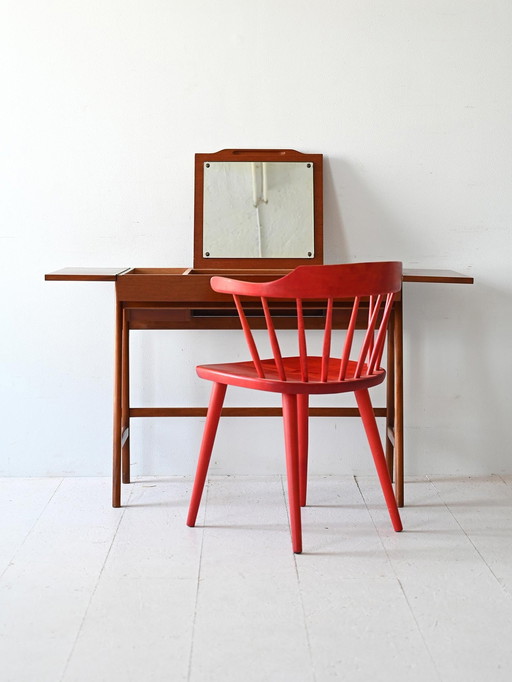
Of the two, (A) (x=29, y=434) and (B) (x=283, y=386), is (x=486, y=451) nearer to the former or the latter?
(B) (x=283, y=386)

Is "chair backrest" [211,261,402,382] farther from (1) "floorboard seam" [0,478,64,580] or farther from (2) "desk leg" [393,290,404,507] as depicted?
(1) "floorboard seam" [0,478,64,580]

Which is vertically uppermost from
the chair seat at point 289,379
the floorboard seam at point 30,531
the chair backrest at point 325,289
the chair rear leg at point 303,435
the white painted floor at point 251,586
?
the chair backrest at point 325,289

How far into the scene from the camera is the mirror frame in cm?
Answer: 325

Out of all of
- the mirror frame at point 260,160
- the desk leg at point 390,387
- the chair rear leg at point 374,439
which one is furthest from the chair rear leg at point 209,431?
the desk leg at point 390,387

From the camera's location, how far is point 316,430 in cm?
341

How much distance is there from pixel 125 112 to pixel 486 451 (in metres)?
1.96

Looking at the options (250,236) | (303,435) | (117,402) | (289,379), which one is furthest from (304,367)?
(250,236)

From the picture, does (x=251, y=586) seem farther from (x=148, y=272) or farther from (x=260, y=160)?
(x=260, y=160)

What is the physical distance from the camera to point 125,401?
128 inches

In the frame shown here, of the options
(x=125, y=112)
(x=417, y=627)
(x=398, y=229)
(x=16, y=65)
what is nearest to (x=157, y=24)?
(x=125, y=112)

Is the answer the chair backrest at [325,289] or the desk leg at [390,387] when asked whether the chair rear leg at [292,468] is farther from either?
the desk leg at [390,387]

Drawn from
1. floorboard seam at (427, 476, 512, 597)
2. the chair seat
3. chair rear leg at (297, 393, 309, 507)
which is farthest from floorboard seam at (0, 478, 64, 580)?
floorboard seam at (427, 476, 512, 597)

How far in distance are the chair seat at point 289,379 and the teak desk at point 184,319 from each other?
0.22 meters

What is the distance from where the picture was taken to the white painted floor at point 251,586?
1.93 m
